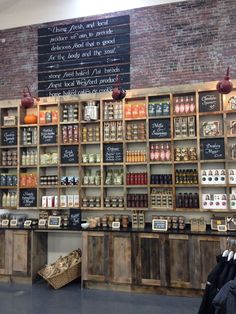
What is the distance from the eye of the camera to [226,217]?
5062mm

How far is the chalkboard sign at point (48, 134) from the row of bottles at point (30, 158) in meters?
0.28

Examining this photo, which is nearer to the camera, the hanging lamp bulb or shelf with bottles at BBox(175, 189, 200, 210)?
the hanging lamp bulb

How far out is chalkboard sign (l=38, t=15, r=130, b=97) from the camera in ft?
19.7

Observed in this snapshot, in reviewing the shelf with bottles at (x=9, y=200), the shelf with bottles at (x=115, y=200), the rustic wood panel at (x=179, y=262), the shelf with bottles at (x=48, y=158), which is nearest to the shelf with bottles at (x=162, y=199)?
the shelf with bottles at (x=115, y=200)

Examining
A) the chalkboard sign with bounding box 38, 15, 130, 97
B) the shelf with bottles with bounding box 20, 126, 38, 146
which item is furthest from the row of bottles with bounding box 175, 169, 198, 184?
the shelf with bottles with bounding box 20, 126, 38, 146

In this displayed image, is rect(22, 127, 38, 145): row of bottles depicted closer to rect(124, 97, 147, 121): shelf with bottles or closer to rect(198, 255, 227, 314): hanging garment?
rect(124, 97, 147, 121): shelf with bottles

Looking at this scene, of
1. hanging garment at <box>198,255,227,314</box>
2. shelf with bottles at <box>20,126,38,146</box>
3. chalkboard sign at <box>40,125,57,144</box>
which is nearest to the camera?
hanging garment at <box>198,255,227,314</box>

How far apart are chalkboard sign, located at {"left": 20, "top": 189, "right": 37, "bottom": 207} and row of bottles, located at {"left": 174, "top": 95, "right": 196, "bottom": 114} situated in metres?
2.85

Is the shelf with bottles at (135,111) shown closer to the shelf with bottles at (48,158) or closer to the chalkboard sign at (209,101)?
the chalkboard sign at (209,101)

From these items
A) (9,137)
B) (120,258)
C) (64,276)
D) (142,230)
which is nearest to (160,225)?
(142,230)

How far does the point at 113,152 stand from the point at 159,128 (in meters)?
0.87

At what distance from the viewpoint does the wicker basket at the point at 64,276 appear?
5113 millimetres

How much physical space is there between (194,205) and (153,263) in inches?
42.7

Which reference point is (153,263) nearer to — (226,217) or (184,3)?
(226,217)
